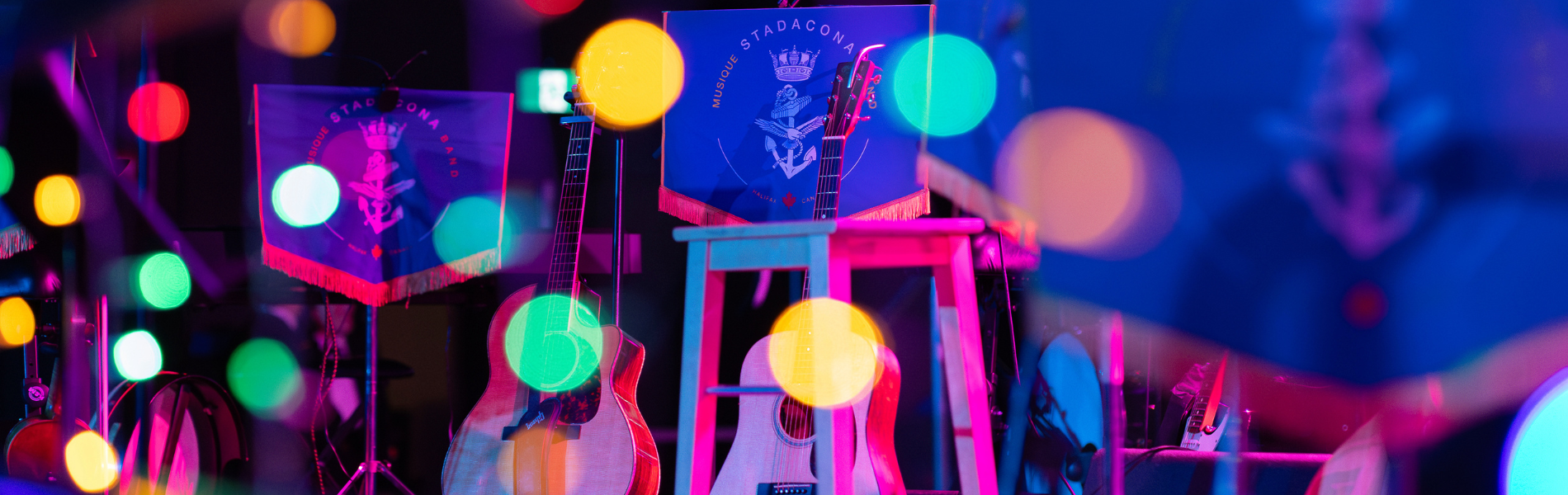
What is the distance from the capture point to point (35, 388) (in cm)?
237

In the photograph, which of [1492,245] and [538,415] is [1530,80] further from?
[538,415]

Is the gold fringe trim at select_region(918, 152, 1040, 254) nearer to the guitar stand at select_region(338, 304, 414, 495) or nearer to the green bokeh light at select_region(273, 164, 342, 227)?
the guitar stand at select_region(338, 304, 414, 495)

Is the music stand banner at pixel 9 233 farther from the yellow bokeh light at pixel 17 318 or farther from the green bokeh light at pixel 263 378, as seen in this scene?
the green bokeh light at pixel 263 378

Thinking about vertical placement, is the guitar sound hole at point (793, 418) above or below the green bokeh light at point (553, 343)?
below

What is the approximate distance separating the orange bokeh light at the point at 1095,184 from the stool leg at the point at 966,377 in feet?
3.65

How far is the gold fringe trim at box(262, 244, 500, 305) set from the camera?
8.03 feet

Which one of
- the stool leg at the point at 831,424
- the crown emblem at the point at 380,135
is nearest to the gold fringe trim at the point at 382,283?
the crown emblem at the point at 380,135

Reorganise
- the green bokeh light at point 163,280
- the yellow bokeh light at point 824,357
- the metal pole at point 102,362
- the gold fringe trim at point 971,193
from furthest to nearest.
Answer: the green bokeh light at point 163,280, the yellow bokeh light at point 824,357, the metal pole at point 102,362, the gold fringe trim at point 971,193

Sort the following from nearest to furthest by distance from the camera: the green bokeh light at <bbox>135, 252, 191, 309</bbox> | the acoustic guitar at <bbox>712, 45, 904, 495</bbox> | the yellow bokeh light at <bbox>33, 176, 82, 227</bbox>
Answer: the yellow bokeh light at <bbox>33, 176, 82, 227</bbox> < the acoustic guitar at <bbox>712, 45, 904, 495</bbox> < the green bokeh light at <bbox>135, 252, 191, 309</bbox>

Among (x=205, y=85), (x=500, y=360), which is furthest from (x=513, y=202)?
(x=205, y=85)

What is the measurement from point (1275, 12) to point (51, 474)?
2.93 m

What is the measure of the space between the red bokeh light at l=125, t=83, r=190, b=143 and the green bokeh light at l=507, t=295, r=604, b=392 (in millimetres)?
1394

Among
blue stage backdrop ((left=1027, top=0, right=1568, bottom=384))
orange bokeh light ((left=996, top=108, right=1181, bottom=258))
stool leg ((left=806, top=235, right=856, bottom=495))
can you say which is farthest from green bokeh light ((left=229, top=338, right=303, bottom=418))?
blue stage backdrop ((left=1027, top=0, right=1568, bottom=384))

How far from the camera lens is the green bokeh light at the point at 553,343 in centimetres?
219
